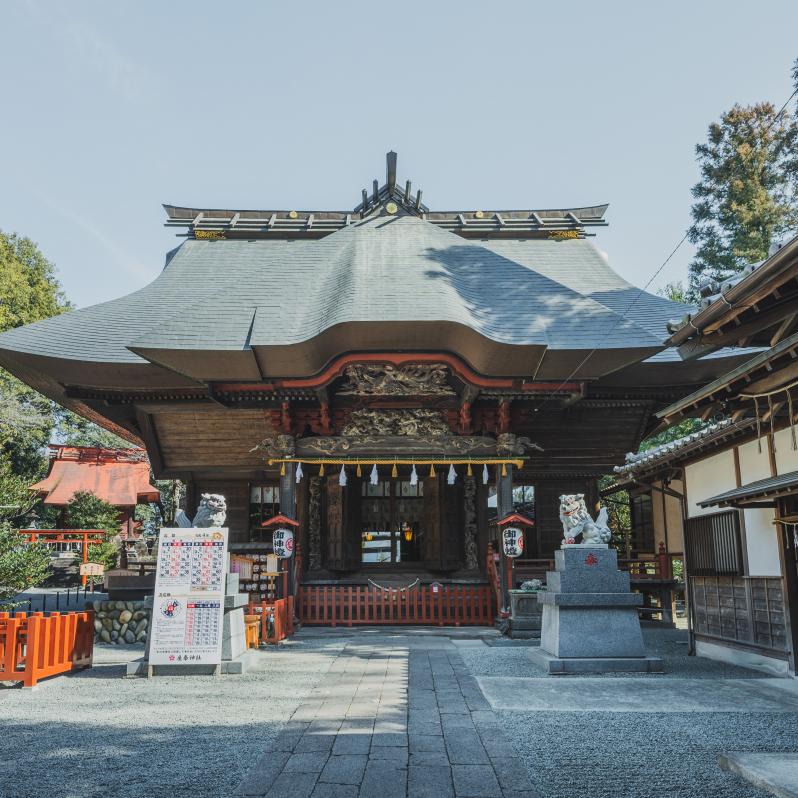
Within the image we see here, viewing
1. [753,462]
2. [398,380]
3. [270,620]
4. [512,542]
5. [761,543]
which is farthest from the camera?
[398,380]

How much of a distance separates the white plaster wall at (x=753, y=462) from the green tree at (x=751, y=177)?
46.1 ft

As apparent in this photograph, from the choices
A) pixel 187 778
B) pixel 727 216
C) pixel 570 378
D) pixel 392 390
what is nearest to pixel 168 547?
pixel 187 778

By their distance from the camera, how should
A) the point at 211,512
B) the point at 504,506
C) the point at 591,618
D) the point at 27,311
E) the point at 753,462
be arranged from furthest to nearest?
the point at 27,311 → the point at 504,506 → the point at 753,462 → the point at 211,512 → the point at 591,618

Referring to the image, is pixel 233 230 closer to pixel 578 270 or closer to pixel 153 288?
pixel 153 288

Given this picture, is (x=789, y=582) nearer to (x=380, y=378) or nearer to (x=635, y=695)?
(x=635, y=695)

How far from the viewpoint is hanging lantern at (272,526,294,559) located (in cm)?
1249

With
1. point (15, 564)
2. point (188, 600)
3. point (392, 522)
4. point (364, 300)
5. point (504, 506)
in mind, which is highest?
point (364, 300)

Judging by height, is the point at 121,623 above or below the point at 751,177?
below

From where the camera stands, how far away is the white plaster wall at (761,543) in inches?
320

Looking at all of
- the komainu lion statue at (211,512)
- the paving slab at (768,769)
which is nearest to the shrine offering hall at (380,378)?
the komainu lion statue at (211,512)

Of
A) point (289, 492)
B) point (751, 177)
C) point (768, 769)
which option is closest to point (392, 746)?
point (768, 769)

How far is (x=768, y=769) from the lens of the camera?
3953mm

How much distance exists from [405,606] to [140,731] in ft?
26.6

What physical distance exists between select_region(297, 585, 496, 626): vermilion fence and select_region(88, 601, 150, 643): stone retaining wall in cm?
283
